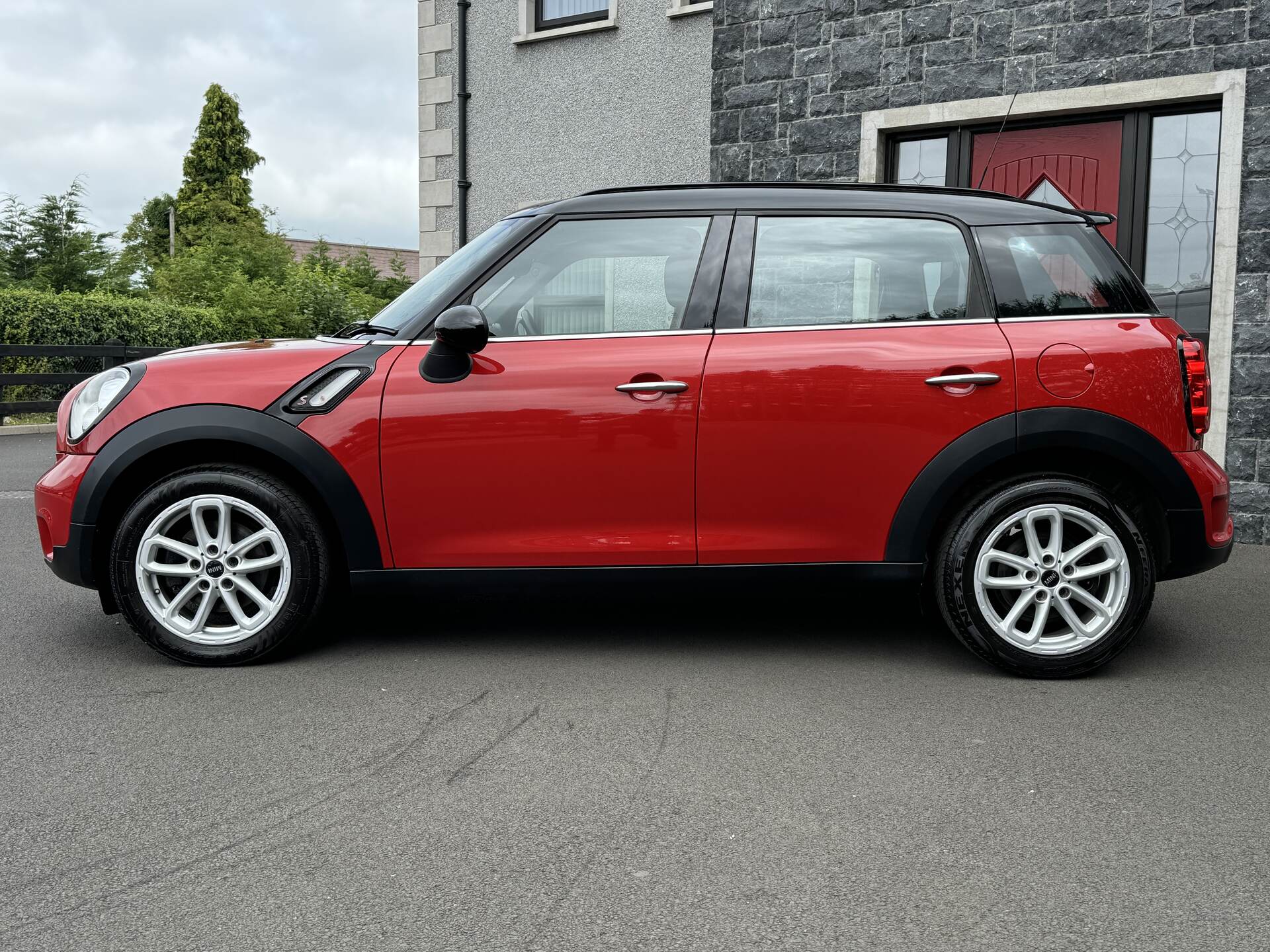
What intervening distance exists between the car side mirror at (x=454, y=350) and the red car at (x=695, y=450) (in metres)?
0.01

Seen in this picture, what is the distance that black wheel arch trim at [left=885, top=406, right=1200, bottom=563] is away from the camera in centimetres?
440

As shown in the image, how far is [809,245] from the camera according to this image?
4.63 meters

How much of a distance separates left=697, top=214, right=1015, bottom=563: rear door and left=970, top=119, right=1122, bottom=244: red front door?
173 inches

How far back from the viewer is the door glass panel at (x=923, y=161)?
937 centimetres

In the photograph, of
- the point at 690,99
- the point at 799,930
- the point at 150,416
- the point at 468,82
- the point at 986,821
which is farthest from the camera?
the point at 468,82

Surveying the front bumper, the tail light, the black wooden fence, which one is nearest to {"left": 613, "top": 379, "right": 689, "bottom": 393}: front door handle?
the tail light

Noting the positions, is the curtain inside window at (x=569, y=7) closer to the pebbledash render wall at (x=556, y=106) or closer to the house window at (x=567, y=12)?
the house window at (x=567, y=12)

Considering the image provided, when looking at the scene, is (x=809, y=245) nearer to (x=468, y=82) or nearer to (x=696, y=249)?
(x=696, y=249)

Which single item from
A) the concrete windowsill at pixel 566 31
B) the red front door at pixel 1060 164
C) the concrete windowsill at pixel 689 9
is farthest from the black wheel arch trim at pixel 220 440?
the concrete windowsill at pixel 566 31

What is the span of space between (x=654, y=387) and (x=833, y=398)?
2.13ft

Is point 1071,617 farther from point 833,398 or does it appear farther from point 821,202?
point 821,202

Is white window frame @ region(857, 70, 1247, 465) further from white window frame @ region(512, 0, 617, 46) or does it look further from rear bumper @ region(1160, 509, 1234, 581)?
white window frame @ region(512, 0, 617, 46)

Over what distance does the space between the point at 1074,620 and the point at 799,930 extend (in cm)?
236

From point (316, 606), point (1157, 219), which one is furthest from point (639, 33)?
point (316, 606)
